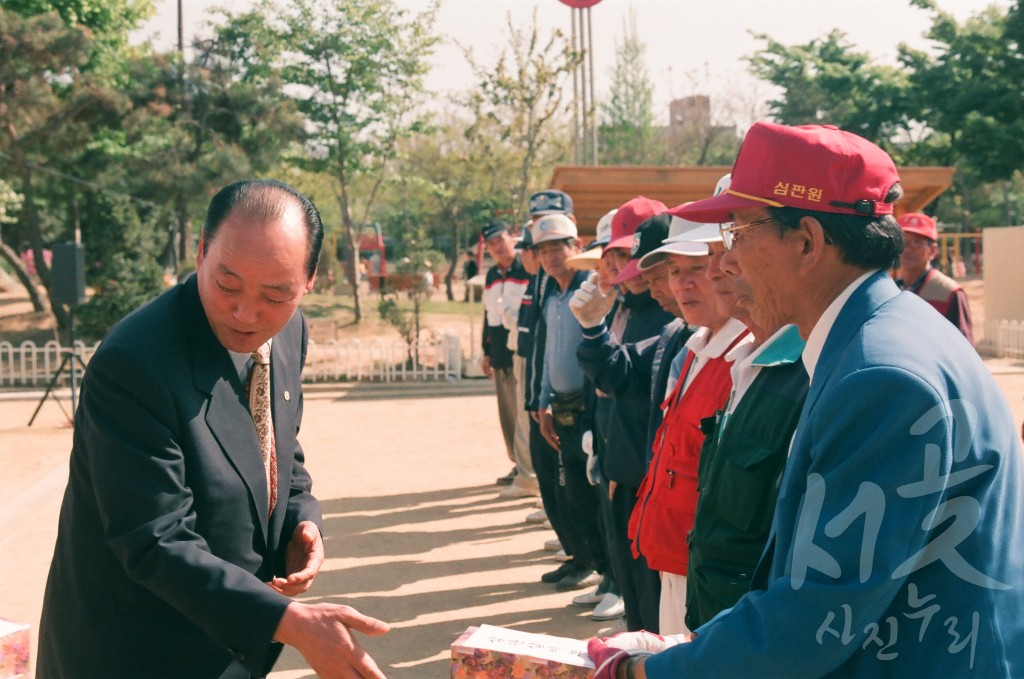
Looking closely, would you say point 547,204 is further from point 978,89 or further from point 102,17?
point 978,89

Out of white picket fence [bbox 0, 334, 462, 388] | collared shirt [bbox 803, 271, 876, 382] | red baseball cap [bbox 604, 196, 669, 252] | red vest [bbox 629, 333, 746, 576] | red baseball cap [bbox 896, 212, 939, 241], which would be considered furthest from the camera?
white picket fence [bbox 0, 334, 462, 388]

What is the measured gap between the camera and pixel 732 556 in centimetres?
272

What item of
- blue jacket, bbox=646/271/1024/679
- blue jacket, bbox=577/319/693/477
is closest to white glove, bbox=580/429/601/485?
blue jacket, bbox=577/319/693/477

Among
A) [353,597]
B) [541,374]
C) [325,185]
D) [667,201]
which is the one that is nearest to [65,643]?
[353,597]

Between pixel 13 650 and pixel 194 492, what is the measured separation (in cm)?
48

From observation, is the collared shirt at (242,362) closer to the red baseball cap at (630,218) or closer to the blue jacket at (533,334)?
the red baseball cap at (630,218)

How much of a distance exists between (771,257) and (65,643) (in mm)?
1666

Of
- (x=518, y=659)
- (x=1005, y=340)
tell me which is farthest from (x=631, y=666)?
(x=1005, y=340)

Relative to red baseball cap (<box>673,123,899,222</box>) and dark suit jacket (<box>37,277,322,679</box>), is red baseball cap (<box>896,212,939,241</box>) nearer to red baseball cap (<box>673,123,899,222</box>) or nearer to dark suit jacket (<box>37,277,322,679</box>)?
red baseball cap (<box>673,123,899,222</box>)

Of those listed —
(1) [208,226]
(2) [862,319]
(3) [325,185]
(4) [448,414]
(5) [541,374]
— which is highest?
(3) [325,185]

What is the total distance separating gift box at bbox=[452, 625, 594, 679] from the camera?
1993 mm

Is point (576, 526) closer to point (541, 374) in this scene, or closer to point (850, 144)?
point (541, 374)

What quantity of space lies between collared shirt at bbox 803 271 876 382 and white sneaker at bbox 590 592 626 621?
419 cm

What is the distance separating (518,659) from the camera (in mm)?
2010
